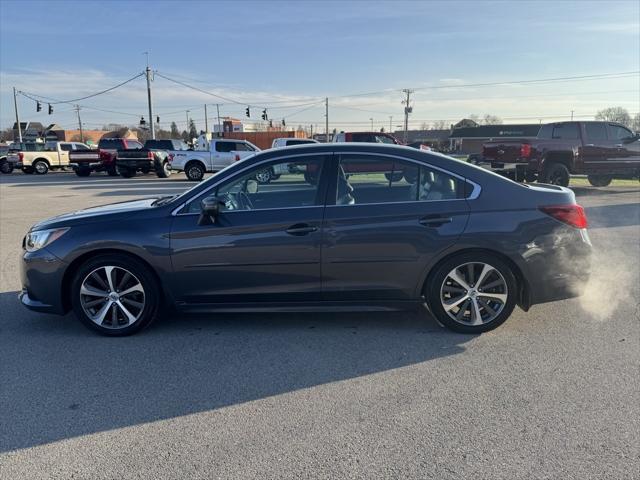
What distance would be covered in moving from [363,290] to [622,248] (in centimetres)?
567

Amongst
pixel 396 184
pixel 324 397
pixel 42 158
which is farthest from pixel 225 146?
pixel 324 397

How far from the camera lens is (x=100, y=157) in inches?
1051

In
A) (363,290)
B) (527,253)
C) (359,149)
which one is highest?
(359,149)

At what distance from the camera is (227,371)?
147 inches

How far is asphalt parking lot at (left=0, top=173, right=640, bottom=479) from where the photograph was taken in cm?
269

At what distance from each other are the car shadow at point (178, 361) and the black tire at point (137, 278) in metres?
0.10

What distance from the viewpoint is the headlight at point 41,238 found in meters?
4.27

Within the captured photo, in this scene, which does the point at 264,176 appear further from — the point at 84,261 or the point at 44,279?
the point at 44,279

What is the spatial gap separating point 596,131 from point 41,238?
54.9ft

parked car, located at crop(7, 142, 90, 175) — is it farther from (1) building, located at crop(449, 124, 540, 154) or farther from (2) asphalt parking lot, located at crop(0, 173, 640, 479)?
(1) building, located at crop(449, 124, 540, 154)

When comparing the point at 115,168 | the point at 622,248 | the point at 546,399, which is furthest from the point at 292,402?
the point at 115,168

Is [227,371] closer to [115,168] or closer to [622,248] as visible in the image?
[622,248]

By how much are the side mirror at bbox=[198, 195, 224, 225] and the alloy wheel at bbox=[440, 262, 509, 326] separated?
2.04 metres

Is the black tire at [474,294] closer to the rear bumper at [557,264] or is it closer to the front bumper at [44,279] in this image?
the rear bumper at [557,264]
